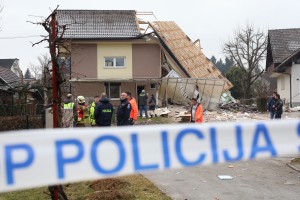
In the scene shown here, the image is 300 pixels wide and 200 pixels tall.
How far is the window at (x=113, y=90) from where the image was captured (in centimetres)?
3884

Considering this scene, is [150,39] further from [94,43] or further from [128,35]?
[94,43]

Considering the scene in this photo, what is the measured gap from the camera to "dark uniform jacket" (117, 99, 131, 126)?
13.6 meters

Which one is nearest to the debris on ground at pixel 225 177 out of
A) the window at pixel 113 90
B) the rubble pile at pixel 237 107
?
the rubble pile at pixel 237 107

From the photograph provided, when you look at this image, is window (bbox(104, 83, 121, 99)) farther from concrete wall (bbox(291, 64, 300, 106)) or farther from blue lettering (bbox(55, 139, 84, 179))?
blue lettering (bbox(55, 139, 84, 179))

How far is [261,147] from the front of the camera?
4.39 meters

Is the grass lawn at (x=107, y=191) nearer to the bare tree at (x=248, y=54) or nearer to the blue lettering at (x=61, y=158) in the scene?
the blue lettering at (x=61, y=158)

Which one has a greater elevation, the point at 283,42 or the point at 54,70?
the point at 283,42

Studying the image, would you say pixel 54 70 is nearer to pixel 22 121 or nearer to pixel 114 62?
pixel 22 121

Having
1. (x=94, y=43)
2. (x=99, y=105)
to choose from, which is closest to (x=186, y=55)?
(x=94, y=43)

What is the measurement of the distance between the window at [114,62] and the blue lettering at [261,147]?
34562 millimetres

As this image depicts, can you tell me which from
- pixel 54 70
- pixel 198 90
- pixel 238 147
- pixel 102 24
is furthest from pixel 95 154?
pixel 102 24

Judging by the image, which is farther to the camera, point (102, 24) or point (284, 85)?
point (284, 85)

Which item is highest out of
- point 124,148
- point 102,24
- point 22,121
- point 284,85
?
point 102,24

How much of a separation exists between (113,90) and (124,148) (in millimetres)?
35189
